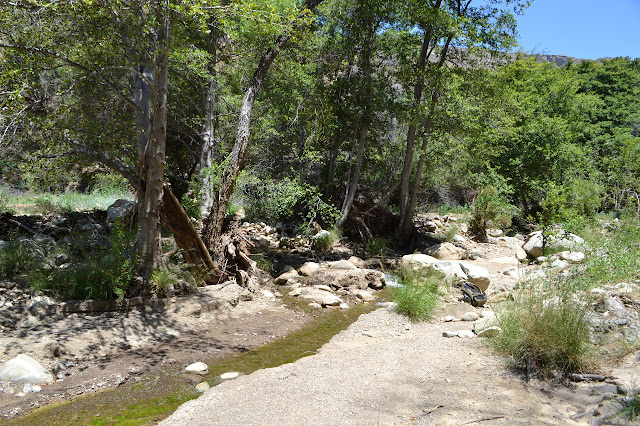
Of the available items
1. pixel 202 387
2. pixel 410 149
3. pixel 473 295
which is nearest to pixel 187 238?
pixel 202 387

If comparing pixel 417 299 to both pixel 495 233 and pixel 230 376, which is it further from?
pixel 495 233

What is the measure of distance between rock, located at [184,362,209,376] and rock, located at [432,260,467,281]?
5185 mm

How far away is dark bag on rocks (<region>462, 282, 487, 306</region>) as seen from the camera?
26.5ft

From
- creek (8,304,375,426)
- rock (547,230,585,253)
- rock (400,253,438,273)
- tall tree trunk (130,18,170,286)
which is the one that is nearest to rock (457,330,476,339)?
creek (8,304,375,426)

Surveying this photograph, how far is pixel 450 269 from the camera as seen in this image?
9.15m

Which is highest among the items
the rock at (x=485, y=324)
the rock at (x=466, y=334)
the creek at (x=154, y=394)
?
the rock at (x=485, y=324)

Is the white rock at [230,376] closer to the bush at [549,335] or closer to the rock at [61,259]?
the bush at [549,335]

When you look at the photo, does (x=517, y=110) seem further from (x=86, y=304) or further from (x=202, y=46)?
(x=86, y=304)

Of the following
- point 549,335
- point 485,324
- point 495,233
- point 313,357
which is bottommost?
point 313,357

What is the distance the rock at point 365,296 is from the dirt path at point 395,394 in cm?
332

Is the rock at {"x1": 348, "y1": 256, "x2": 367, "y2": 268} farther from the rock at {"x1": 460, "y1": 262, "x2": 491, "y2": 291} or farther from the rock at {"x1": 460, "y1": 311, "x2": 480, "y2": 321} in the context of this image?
the rock at {"x1": 460, "y1": 311, "x2": 480, "y2": 321}

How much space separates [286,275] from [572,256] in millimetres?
Result: 5586

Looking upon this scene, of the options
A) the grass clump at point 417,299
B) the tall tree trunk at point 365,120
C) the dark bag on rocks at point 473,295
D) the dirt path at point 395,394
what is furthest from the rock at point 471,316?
the tall tree trunk at point 365,120

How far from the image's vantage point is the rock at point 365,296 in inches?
348
